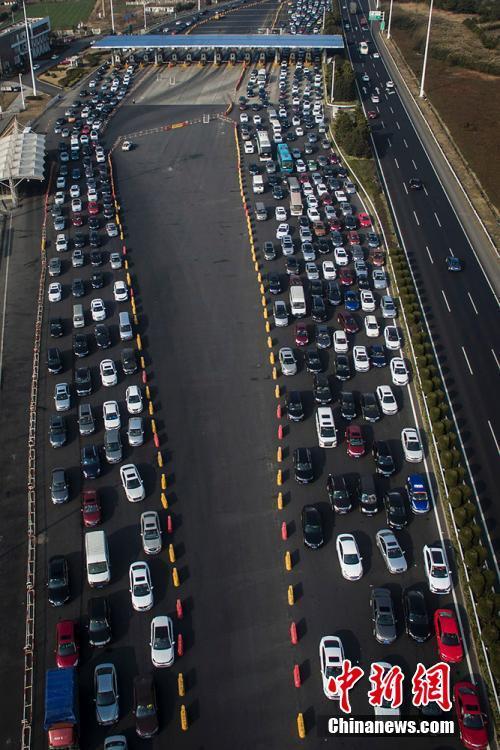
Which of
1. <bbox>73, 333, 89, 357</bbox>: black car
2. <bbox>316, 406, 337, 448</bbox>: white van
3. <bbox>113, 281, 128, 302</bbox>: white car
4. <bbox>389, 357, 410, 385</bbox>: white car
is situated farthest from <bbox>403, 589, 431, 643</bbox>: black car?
<bbox>113, 281, 128, 302</bbox>: white car

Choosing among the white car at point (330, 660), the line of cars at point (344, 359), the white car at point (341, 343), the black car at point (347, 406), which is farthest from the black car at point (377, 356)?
the white car at point (330, 660)

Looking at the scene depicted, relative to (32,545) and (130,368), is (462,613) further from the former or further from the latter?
(130,368)

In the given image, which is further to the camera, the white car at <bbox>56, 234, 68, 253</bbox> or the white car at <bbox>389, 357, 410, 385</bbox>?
the white car at <bbox>56, 234, 68, 253</bbox>

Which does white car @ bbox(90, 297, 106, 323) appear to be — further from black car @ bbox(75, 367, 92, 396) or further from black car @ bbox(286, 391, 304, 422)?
black car @ bbox(286, 391, 304, 422)

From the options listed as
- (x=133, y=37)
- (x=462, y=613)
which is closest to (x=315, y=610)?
(x=462, y=613)

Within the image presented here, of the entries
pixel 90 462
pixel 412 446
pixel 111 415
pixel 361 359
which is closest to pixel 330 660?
pixel 412 446

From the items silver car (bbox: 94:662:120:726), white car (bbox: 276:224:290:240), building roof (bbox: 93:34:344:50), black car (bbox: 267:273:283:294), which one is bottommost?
silver car (bbox: 94:662:120:726)

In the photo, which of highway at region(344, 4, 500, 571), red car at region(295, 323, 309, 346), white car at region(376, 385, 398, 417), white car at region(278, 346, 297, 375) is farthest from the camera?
red car at region(295, 323, 309, 346)

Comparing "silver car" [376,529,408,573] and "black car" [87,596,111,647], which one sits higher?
"silver car" [376,529,408,573]

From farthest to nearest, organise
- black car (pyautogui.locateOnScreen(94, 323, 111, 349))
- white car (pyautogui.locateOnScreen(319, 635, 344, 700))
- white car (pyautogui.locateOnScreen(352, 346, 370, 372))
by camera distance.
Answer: black car (pyautogui.locateOnScreen(94, 323, 111, 349))
white car (pyautogui.locateOnScreen(352, 346, 370, 372))
white car (pyautogui.locateOnScreen(319, 635, 344, 700))
